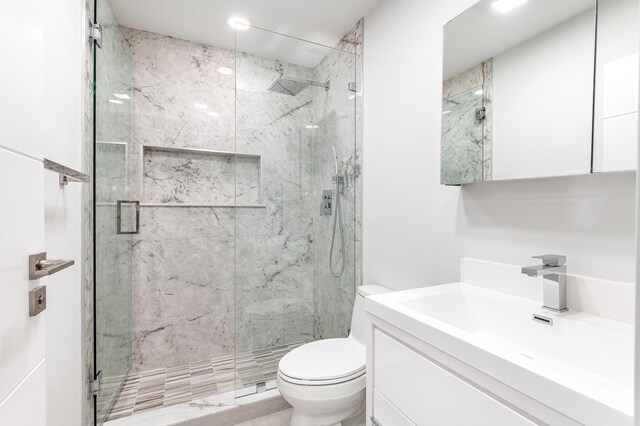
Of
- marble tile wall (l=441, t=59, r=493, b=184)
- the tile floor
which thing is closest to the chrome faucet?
marble tile wall (l=441, t=59, r=493, b=184)

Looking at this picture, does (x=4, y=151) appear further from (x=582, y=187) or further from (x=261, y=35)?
(x=261, y=35)

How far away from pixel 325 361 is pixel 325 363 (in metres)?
0.02

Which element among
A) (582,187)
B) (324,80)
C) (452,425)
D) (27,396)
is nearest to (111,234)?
(27,396)

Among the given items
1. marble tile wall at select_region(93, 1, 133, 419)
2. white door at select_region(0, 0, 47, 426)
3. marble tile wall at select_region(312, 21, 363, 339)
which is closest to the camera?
white door at select_region(0, 0, 47, 426)

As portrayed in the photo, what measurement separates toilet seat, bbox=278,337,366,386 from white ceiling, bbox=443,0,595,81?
148 cm

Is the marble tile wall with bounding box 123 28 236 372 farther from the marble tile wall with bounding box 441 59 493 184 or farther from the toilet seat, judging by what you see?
the marble tile wall with bounding box 441 59 493 184

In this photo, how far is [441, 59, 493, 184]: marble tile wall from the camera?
1272mm

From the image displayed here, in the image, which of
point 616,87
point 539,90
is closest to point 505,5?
point 539,90

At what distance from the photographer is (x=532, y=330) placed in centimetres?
100

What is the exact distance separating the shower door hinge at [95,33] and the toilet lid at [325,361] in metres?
1.92

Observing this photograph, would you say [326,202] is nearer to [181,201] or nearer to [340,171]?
[340,171]

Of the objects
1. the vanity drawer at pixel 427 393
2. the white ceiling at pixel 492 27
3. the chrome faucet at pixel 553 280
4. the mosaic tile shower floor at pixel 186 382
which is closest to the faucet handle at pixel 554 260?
the chrome faucet at pixel 553 280

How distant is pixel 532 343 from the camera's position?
3.25ft

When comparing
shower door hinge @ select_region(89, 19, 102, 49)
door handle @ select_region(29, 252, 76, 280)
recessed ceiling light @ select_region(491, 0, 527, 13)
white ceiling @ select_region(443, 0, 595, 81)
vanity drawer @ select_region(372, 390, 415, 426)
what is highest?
shower door hinge @ select_region(89, 19, 102, 49)
